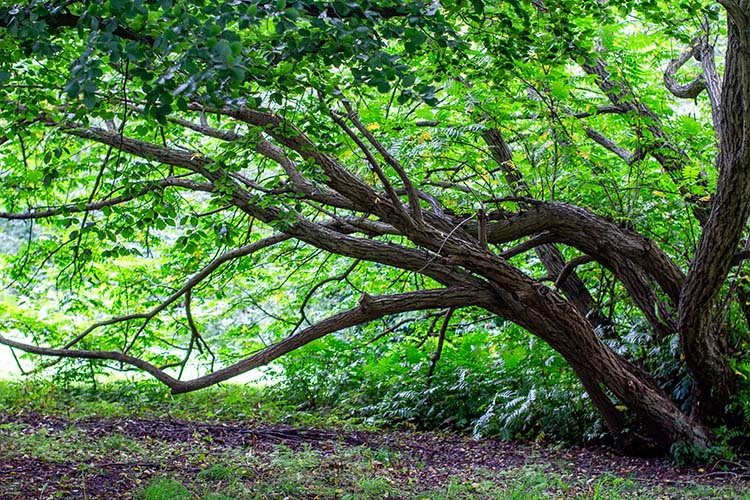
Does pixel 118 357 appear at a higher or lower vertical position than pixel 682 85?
lower

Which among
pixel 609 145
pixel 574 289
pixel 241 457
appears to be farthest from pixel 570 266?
pixel 241 457

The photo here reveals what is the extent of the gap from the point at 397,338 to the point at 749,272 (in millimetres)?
5842

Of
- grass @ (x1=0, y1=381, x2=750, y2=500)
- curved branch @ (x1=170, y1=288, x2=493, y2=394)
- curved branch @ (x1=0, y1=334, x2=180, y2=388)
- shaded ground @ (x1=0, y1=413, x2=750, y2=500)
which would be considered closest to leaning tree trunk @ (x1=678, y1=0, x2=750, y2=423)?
shaded ground @ (x1=0, y1=413, x2=750, y2=500)

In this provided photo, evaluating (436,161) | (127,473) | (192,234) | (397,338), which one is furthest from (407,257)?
(397,338)

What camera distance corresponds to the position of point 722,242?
5.85 m

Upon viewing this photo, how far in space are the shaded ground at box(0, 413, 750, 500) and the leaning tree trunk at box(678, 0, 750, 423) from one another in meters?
0.77

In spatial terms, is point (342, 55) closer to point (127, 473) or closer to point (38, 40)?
point (38, 40)

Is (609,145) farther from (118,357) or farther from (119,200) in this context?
(118,357)

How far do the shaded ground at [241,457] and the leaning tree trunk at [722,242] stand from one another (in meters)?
0.77

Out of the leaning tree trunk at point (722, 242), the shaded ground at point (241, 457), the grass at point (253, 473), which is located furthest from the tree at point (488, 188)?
the grass at point (253, 473)

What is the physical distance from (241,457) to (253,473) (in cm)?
59

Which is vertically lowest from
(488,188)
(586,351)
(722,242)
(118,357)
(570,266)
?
(586,351)

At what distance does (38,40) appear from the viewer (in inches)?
129

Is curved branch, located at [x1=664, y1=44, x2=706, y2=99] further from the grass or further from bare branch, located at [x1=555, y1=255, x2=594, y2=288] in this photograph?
the grass
